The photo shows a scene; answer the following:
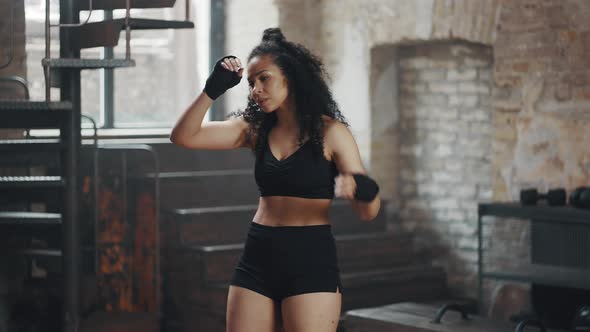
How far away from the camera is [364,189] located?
2777 millimetres

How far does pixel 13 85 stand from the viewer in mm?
6059

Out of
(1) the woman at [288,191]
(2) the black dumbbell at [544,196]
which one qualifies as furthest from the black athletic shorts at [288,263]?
(2) the black dumbbell at [544,196]

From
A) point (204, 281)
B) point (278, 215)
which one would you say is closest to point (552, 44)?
point (204, 281)

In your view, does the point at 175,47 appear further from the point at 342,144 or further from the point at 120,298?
the point at 342,144

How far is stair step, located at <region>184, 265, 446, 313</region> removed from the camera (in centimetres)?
586

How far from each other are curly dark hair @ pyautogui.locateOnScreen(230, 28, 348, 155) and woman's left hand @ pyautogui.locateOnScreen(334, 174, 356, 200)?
0.27 m

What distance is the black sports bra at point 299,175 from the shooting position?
299 centimetres

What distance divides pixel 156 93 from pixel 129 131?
1.45 ft

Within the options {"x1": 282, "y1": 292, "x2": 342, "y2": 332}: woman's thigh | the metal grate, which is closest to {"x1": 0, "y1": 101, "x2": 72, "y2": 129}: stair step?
{"x1": 282, "y1": 292, "x2": 342, "y2": 332}: woman's thigh

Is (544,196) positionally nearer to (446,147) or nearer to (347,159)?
(446,147)

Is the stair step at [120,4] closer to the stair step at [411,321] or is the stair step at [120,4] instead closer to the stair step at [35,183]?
the stair step at [35,183]

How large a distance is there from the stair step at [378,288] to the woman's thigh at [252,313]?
2.78 meters

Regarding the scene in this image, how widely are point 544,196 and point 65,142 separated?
8.82ft

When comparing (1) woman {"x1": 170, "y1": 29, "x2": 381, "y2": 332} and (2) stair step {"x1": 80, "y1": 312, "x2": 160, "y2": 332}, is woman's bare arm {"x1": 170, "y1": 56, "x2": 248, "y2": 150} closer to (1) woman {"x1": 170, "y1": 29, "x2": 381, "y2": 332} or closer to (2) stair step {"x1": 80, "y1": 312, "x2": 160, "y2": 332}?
(1) woman {"x1": 170, "y1": 29, "x2": 381, "y2": 332}
